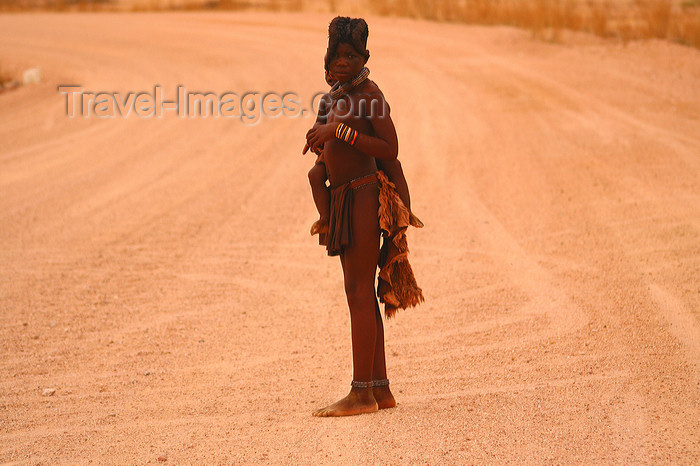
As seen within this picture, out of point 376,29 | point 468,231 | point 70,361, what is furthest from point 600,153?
point 376,29

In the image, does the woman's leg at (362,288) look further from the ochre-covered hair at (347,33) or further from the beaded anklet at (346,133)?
the ochre-covered hair at (347,33)

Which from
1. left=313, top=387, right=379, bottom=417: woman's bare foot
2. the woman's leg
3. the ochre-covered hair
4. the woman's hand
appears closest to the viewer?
the ochre-covered hair

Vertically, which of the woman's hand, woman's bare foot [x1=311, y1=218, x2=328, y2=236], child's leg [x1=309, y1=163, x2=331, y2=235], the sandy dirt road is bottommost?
the sandy dirt road

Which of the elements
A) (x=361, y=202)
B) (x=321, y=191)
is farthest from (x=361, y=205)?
(x=321, y=191)

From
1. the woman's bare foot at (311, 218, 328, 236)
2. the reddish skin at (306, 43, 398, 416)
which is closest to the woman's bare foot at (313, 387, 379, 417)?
the reddish skin at (306, 43, 398, 416)

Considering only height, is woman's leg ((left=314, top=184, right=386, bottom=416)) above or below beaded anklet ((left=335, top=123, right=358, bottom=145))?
below

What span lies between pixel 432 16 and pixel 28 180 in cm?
1059

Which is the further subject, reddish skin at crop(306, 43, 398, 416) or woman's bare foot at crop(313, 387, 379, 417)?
woman's bare foot at crop(313, 387, 379, 417)

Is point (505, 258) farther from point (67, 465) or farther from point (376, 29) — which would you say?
point (376, 29)

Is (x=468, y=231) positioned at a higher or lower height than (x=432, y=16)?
lower

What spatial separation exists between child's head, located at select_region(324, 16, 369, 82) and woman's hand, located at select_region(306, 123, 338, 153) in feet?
0.83

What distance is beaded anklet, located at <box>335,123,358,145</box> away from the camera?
4090 millimetres

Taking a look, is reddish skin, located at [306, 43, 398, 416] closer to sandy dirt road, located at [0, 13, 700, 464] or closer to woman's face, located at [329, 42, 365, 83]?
woman's face, located at [329, 42, 365, 83]

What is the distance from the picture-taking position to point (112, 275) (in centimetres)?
736
